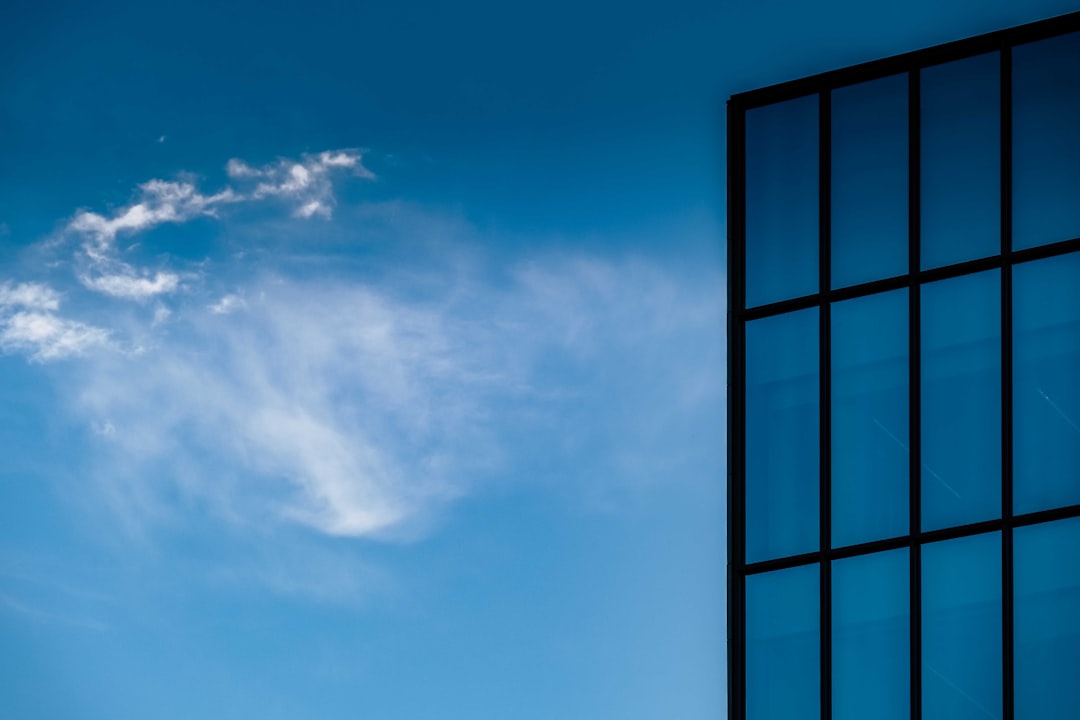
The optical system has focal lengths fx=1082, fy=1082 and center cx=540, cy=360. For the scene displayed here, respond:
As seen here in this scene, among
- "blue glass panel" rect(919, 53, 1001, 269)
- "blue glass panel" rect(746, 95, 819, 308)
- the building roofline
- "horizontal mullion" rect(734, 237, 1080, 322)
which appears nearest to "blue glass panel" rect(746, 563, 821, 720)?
"horizontal mullion" rect(734, 237, 1080, 322)

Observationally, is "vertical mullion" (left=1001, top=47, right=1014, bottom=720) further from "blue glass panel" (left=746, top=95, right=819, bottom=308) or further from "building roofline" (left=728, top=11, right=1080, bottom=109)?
"blue glass panel" (left=746, top=95, right=819, bottom=308)

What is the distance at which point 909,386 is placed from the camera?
40.7 ft

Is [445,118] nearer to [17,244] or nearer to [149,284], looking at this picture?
[149,284]

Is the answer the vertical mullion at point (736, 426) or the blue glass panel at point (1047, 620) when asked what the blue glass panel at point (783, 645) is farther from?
the blue glass panel at point (1047, 620)

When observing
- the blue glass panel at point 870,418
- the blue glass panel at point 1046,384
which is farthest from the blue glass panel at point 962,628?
the blue glass panel at point 1046,384

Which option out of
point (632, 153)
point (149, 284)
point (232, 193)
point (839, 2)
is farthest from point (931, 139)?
point (149, 284)

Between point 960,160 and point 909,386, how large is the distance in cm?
265

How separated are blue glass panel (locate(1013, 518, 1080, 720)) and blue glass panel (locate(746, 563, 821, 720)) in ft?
7.20

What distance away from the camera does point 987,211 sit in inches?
482

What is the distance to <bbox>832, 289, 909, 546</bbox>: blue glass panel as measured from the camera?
12469mm

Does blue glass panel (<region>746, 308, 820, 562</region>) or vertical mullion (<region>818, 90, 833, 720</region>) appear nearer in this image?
vertical mullion (<region>818, 90, 833, 720</region>)

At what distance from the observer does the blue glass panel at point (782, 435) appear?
42.0ft

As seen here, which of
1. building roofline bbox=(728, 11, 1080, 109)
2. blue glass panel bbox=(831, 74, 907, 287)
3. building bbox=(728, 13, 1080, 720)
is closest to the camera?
building bbox=(728, 13, 1080, 720)

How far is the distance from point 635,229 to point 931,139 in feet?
16.1
